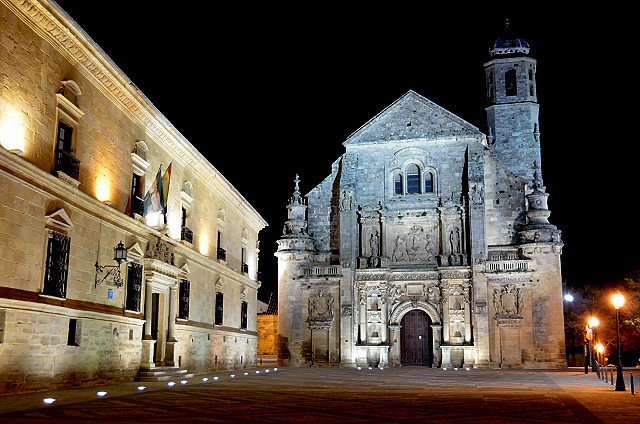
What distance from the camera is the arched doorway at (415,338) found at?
4009 cm

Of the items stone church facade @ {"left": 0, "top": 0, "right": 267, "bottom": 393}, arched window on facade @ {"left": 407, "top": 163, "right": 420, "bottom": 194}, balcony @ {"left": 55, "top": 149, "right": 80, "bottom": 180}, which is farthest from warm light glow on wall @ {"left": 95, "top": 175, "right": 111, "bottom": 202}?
arched window on facade @ {"left": 407, "top": 163, "right": 420, "bottom": 194}

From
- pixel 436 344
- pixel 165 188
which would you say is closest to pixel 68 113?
pixel 165 188

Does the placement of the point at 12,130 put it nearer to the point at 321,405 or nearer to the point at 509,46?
the point at 321,405

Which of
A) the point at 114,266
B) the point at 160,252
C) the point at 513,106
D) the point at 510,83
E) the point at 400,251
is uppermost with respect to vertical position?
the point at 510,83

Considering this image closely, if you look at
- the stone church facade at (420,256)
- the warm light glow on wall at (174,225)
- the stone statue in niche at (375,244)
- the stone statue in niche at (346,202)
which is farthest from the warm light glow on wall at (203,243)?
the stone statue in niche at (375,244)

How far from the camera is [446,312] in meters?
39.3

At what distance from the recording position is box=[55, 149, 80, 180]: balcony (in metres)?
17.4

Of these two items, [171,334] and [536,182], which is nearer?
[171,334]

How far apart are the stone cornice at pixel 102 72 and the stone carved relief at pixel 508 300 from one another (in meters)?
18.1

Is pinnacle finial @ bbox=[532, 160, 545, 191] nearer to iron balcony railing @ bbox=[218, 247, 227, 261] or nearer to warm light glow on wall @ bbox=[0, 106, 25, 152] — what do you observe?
iron balcony railing @ bbox=[218, 247, 227, 261]

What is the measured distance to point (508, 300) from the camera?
38250 mm

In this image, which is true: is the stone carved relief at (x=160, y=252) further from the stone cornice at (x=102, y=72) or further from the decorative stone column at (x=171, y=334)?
the stone cornice at (x=102, y=72)

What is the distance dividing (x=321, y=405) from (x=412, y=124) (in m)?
29.7

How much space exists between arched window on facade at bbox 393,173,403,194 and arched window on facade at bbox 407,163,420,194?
500 millimetres
